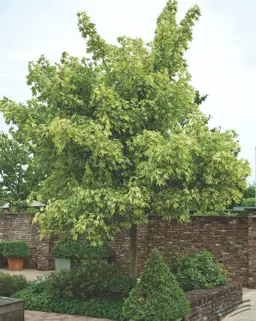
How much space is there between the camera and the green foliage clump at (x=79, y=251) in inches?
671

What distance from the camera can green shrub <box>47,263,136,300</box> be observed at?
10492mm

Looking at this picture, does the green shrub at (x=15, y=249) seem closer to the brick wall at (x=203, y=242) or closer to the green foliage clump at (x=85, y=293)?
the brick wall at (x=203, y=242)

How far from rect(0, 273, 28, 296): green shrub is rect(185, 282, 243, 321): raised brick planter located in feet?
14.4

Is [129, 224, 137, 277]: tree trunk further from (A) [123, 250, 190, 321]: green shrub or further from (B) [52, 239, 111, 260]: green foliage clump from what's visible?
(B) [52, 239, 111, 260]: green foliage clump

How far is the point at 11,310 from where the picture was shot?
8914mm

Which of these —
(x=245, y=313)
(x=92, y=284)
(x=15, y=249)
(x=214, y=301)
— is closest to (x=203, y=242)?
(x=245, y=313)

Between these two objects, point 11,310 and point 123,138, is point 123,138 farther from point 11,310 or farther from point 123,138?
point 11,310

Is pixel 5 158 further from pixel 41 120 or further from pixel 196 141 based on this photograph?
pixel 196 141

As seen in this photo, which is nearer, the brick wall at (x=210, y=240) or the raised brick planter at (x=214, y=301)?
the raised brick planter at (x=214, y=301)

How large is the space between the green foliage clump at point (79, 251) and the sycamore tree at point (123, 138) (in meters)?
6.05

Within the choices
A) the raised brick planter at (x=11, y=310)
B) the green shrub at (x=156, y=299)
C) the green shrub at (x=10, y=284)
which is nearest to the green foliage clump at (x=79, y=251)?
the green shrub at (x=10, y=284)

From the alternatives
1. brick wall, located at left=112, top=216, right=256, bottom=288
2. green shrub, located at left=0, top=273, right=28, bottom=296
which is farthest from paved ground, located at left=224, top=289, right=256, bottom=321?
green shrub, located at left=0, top=273, right=28, bottom=296

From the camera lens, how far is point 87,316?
1000cm

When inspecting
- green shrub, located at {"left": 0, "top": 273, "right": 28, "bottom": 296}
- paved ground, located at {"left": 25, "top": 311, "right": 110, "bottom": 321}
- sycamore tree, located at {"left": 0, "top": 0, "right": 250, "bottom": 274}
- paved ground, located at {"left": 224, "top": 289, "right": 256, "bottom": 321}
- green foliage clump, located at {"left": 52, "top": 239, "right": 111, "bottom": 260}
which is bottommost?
paved ground, located at {"left": 224, "top": 289, "right": 256, "bottom": 321}
